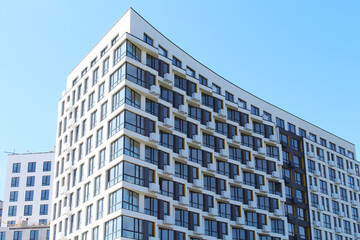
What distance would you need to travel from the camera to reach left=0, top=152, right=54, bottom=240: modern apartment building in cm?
11319

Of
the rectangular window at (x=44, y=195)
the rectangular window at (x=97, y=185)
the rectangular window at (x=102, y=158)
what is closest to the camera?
the rectangular window at (x=97, y=185)

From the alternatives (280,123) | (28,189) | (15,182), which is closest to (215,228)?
(280,123)

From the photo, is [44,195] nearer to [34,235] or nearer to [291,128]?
[34,235]

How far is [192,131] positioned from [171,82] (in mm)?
7894

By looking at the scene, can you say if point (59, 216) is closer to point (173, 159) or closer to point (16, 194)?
point (173, 159)

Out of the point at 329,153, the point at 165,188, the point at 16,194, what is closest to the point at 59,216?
the point at 165,188

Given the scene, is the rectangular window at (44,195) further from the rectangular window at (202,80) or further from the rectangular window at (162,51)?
the rectangular window at (162,51)

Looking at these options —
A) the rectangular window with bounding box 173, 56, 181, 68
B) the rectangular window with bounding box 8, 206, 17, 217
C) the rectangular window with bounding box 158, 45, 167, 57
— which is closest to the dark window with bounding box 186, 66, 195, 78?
the rectangular window with bounding box 173, 56, 181, 68

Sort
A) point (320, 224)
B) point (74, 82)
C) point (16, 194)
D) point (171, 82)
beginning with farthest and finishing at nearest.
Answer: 1. point (16, 194)
2. point (320, 224)
3. point (74, 82)
4. point (171, 82)

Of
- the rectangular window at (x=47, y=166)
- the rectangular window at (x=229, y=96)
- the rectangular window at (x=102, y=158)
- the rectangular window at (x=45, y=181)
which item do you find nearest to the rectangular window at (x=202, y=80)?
the rectangular window at (x=229, y=96)

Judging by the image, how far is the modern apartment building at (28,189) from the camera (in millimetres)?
113188

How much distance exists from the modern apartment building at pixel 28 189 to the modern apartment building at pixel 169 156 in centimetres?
3737

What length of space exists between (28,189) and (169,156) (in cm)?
6030

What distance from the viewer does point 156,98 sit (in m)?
66.4
